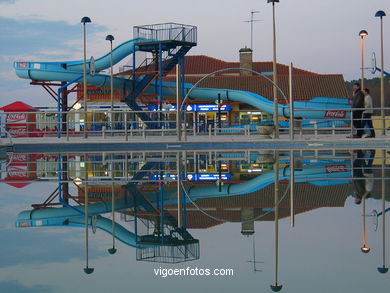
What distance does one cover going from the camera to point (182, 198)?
10070mm

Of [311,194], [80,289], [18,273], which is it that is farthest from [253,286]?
[311,194]

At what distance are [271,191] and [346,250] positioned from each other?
4801 mm

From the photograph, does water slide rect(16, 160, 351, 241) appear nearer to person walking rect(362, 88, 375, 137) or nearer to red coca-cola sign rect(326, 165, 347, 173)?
red coca-cola sign rect(326, 165, 347, 173)

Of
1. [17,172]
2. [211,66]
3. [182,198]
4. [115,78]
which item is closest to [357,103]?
[17,172]

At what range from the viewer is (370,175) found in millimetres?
12898

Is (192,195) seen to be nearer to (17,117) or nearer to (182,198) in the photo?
(182,198)

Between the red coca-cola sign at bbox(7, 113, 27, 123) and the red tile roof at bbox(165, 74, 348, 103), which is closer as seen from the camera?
the red coca-cola sign at bbox(7, 113, 27, 123)

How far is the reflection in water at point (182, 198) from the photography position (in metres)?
6.78

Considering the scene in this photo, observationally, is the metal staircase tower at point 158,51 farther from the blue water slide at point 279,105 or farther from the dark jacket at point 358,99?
the dark jacket at point 358,99

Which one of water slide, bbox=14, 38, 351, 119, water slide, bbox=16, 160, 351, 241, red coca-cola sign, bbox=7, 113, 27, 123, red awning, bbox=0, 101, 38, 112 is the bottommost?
water slide, bbox=16, 160, 351, 241

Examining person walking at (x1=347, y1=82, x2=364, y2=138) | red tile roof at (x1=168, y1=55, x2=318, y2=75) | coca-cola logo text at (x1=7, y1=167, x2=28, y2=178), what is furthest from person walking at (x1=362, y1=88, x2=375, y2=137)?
red tile roof at (x1=168, y1=55, x2=318, y2=75)

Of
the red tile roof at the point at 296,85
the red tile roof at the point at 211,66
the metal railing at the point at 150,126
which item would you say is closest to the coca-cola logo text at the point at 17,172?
the metal railing at the point at 150,126

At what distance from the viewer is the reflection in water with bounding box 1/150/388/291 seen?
22.2ft

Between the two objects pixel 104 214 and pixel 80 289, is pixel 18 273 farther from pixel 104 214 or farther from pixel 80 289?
pixel 104 214
